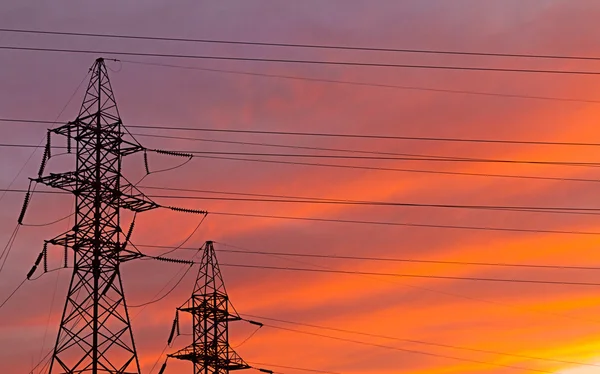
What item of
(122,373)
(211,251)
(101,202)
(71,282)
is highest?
(211,251)

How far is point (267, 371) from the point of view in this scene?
8675 centimetres

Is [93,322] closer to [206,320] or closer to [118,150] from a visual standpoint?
[118,150]

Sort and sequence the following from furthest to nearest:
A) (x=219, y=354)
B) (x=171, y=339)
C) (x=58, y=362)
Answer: (x=219, y=354) < (x=171, y=339) < (x=58, y=362)

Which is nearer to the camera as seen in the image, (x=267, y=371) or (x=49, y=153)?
(x=49, y=153)

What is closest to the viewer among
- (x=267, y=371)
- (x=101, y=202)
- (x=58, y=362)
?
(x=58, y=362)

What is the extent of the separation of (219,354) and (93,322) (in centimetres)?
2926

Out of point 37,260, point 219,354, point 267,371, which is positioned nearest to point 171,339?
point 219,354

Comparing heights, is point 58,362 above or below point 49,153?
below

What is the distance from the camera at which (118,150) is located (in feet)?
182

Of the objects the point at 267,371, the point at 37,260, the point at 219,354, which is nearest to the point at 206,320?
the point at 219,354

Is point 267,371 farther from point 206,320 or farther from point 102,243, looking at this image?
point 102,243

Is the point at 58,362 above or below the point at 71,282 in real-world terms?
below

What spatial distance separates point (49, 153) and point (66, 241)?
4.79 meters

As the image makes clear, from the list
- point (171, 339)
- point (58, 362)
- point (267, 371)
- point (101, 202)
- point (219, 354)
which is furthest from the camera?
point (267, 371)
